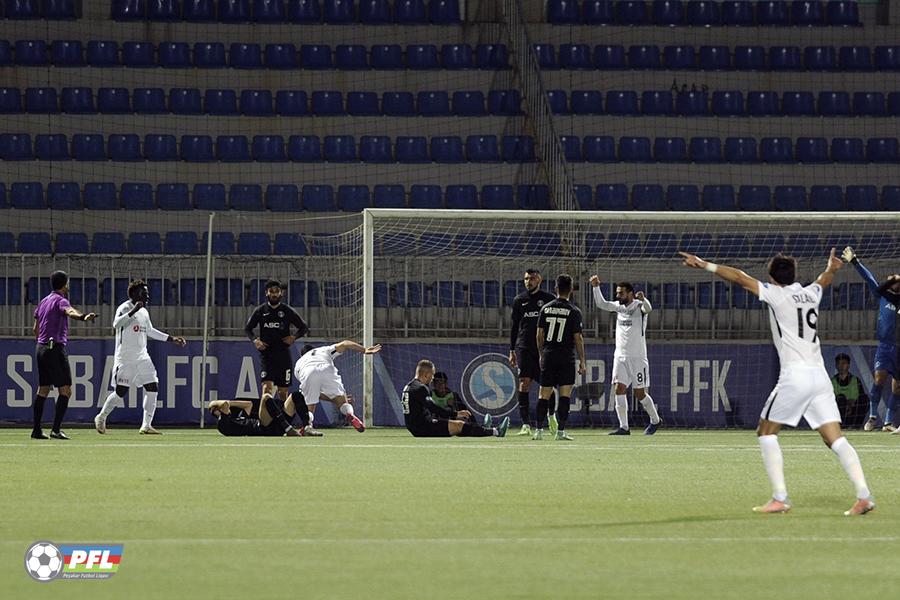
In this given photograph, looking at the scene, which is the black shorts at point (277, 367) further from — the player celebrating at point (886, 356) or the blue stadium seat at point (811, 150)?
the blue stadium seat at point (811, 150)

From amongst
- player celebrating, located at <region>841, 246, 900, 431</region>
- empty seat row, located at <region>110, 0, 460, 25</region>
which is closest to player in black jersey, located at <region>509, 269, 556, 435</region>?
player celebrating, located at <region>841, 246, 900, 431</region>

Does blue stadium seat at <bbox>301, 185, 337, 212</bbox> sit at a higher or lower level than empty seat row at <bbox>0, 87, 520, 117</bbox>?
lower

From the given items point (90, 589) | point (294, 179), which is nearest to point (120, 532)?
point (90, 589)

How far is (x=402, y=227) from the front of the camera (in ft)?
84.3

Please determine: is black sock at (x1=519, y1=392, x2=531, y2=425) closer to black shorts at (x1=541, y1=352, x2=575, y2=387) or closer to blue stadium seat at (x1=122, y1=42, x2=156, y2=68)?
black shorts at (x1=541, y1=352, x2=575, y2=387)

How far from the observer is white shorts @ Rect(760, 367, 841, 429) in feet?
32.5

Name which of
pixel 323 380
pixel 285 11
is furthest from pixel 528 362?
pixel 285 11

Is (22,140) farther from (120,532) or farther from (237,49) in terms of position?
(120,532)

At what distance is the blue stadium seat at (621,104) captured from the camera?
3130cm

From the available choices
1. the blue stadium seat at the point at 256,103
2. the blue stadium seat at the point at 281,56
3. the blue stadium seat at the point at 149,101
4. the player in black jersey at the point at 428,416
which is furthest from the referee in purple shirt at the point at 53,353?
the blue stadium seat at the point at 281,56

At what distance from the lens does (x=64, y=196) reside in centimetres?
2903

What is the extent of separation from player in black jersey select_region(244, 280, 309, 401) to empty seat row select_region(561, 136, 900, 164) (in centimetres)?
1200

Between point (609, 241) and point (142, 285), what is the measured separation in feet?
31.3

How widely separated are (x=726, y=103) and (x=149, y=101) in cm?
1277
